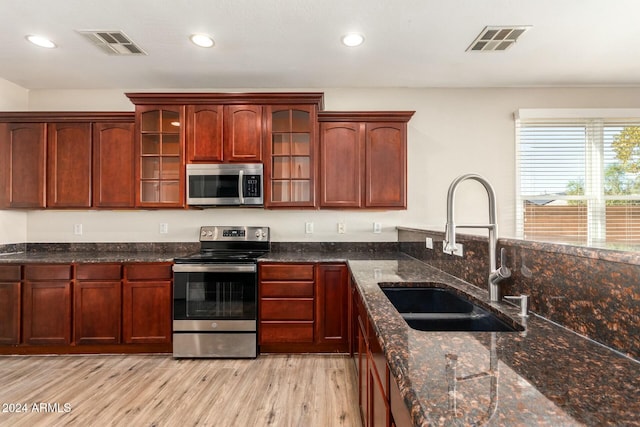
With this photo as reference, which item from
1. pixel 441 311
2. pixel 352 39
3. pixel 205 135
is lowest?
pixel 441 311

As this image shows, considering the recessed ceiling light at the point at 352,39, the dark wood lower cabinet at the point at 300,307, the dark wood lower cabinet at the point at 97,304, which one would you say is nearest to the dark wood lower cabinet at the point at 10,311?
the dark wood lower cabinet at the point at 97,304

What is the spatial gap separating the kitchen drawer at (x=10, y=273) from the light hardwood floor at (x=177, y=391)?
722 millimetres

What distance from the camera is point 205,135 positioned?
3146mm

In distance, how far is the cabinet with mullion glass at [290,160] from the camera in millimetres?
3182

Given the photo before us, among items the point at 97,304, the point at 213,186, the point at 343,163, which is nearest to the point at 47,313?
the point at 97,304

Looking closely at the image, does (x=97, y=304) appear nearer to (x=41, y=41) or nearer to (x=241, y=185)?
(x=241, y=185)

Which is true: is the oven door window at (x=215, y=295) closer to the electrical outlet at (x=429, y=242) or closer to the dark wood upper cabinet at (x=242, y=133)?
the dark wood upper cabinet at (x=242, y=133)

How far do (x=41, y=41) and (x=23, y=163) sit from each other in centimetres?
130

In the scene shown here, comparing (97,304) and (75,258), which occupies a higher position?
(75,258)

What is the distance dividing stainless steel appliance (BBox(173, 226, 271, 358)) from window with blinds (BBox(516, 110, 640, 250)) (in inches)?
116

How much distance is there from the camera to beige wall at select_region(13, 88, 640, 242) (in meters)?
3.51

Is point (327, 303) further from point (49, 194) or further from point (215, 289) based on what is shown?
point (49, 194)

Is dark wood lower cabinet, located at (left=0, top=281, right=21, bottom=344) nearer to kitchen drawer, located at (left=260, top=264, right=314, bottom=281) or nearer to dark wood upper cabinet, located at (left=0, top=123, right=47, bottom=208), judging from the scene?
dark wood upper cabinet, located at (left=0, top=123, right=47, bottom=208)

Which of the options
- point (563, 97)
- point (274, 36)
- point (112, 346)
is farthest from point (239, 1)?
point (563, 97)
